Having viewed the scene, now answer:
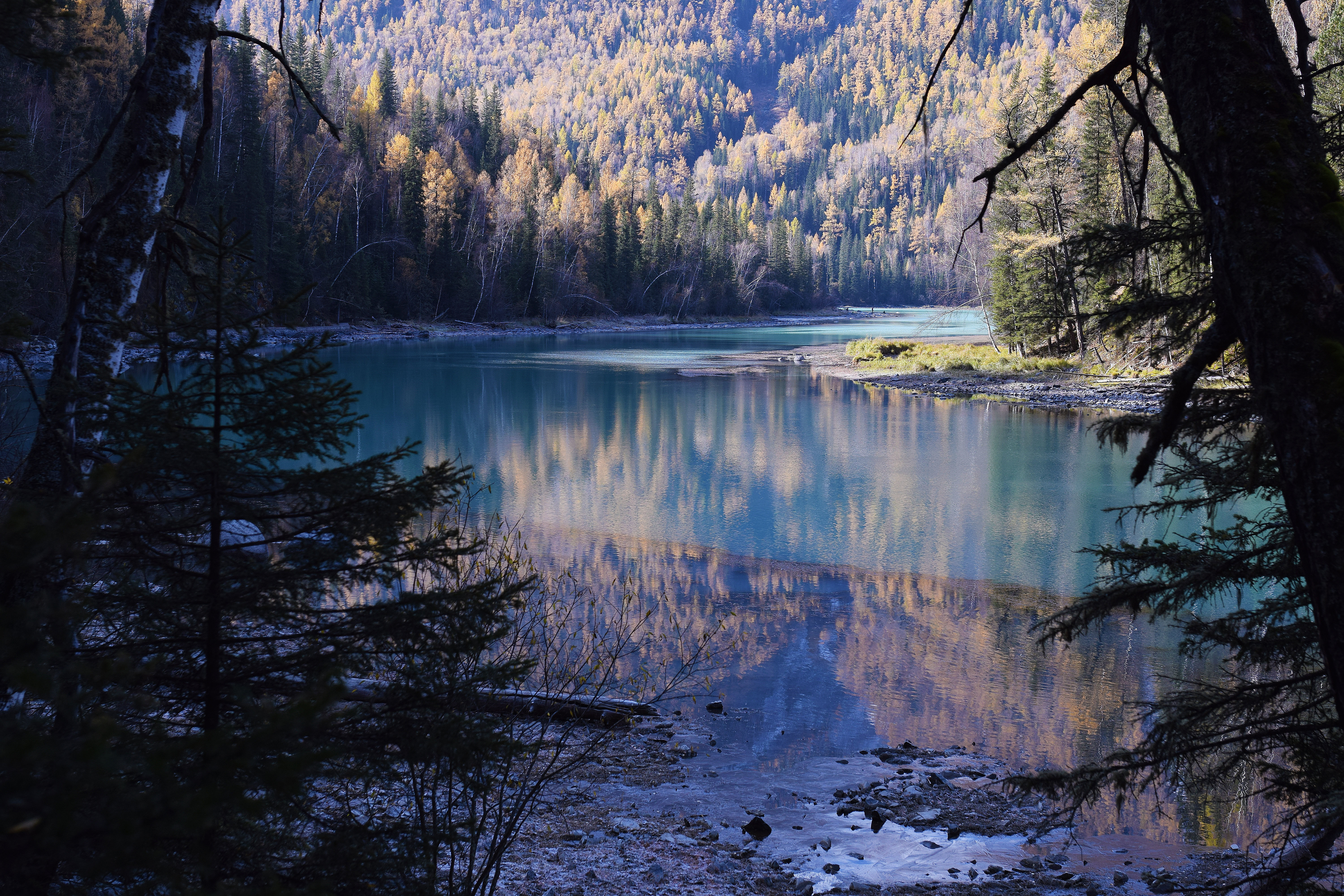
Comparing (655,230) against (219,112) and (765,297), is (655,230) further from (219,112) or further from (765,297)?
(219,112)

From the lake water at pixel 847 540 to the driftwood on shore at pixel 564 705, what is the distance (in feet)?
2.59

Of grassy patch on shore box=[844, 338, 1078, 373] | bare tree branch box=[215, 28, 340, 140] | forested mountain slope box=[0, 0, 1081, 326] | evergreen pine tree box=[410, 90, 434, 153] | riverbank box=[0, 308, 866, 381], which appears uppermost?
evergreen pine tree box=[410, 90, 434, 153]

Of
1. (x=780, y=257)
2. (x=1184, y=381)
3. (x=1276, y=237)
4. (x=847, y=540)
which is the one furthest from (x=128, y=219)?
(x=780, y=257)

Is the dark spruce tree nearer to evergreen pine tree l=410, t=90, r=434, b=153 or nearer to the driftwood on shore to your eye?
the driftwood on shore

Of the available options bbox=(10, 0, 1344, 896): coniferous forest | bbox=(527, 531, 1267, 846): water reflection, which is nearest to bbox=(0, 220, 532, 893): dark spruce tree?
bbox=(10, 0, 1344, 896): coniferous forest

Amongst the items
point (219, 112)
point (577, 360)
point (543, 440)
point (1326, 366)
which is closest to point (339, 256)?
point (219, 112)

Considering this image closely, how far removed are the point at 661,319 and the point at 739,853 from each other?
241 ft

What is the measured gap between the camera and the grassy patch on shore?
35.4 m

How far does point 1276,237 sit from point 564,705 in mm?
5508

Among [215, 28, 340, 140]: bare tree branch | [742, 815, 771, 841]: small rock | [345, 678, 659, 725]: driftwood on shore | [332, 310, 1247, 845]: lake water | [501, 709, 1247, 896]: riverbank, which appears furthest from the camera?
[332, 310, 1247, 845]: lake water

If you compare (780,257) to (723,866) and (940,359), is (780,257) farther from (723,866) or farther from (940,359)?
(723,866)

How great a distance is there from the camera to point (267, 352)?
117 feet

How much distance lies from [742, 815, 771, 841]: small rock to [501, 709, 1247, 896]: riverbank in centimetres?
2

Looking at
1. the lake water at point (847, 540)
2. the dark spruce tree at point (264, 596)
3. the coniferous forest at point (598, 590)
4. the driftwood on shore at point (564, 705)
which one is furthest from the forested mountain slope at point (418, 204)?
the dark spruce tree at point (264, 596)
